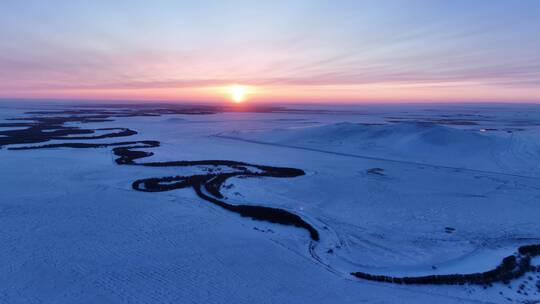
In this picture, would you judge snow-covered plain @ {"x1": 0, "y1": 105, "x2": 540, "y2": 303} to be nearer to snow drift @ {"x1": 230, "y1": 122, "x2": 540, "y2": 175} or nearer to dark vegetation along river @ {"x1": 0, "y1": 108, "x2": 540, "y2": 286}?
dark vegetation along river @ {"x1": 0, "y1": 108, "x2": 540, "y2": 286}

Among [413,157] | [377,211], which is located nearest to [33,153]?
[377,211]

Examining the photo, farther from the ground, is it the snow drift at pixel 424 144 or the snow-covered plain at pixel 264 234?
the snow drift at pixel 424 144

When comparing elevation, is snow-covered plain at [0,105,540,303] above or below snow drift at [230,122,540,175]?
below

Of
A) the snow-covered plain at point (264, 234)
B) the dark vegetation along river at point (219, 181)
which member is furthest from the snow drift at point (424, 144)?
the dark vegetation along river at point (219, 181)

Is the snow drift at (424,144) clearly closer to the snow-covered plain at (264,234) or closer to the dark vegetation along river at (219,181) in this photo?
the snow-covered plain at (264,234)

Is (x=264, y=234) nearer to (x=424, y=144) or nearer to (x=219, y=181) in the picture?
(x=219, y=181)

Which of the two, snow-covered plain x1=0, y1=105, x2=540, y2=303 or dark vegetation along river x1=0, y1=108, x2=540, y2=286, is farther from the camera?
dark vegetation along river x1=0, y1=108, x2=540, y2=286

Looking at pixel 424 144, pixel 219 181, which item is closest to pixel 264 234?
pixel 219 181

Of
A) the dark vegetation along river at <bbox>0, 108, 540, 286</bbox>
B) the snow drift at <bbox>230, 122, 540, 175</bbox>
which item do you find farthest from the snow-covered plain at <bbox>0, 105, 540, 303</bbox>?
the snow drift at <bbox>230, 122, 540, 175</bbox>
